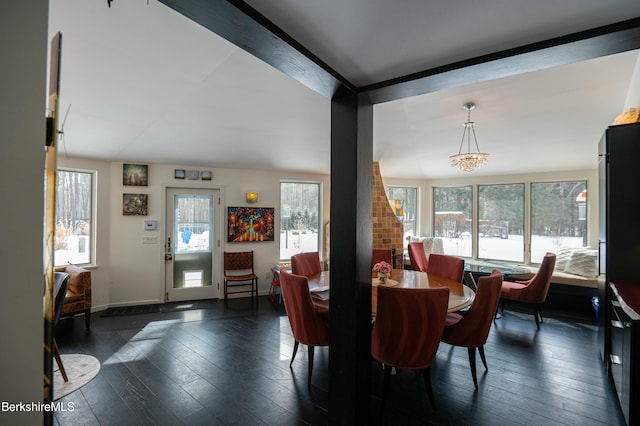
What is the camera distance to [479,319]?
8.01 ft

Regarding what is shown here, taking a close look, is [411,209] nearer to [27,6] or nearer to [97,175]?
[97,175]

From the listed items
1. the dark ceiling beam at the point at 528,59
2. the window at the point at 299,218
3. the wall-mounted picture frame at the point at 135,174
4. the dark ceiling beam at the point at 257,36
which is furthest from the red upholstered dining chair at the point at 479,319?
the wall-mounted picture frame at the point at 135,174

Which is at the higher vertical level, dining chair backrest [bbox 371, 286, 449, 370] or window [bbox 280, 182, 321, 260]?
window [bbox 280, 182, 321, 260]

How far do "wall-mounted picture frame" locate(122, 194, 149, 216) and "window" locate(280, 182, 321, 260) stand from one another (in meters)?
2.34

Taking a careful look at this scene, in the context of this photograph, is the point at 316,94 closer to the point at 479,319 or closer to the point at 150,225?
the point at 479,319

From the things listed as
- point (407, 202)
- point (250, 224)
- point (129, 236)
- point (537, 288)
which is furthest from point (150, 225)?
point (537, 288)

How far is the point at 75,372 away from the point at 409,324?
3.06m

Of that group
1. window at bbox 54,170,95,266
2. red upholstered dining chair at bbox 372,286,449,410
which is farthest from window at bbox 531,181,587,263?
window at bbox 54,170,95,266

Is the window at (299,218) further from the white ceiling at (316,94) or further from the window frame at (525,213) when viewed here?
the window frame at (525,213)

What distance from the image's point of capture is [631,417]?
5.81 ft

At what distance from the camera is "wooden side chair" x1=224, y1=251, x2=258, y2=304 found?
16.7 feet

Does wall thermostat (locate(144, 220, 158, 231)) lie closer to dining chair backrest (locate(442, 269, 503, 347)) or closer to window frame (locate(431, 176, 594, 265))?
dining chair backrest (locate(442, 269, 503, 347))

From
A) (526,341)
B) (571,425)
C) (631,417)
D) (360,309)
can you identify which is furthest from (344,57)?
(526,341)

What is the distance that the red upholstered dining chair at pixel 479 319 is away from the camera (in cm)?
241
